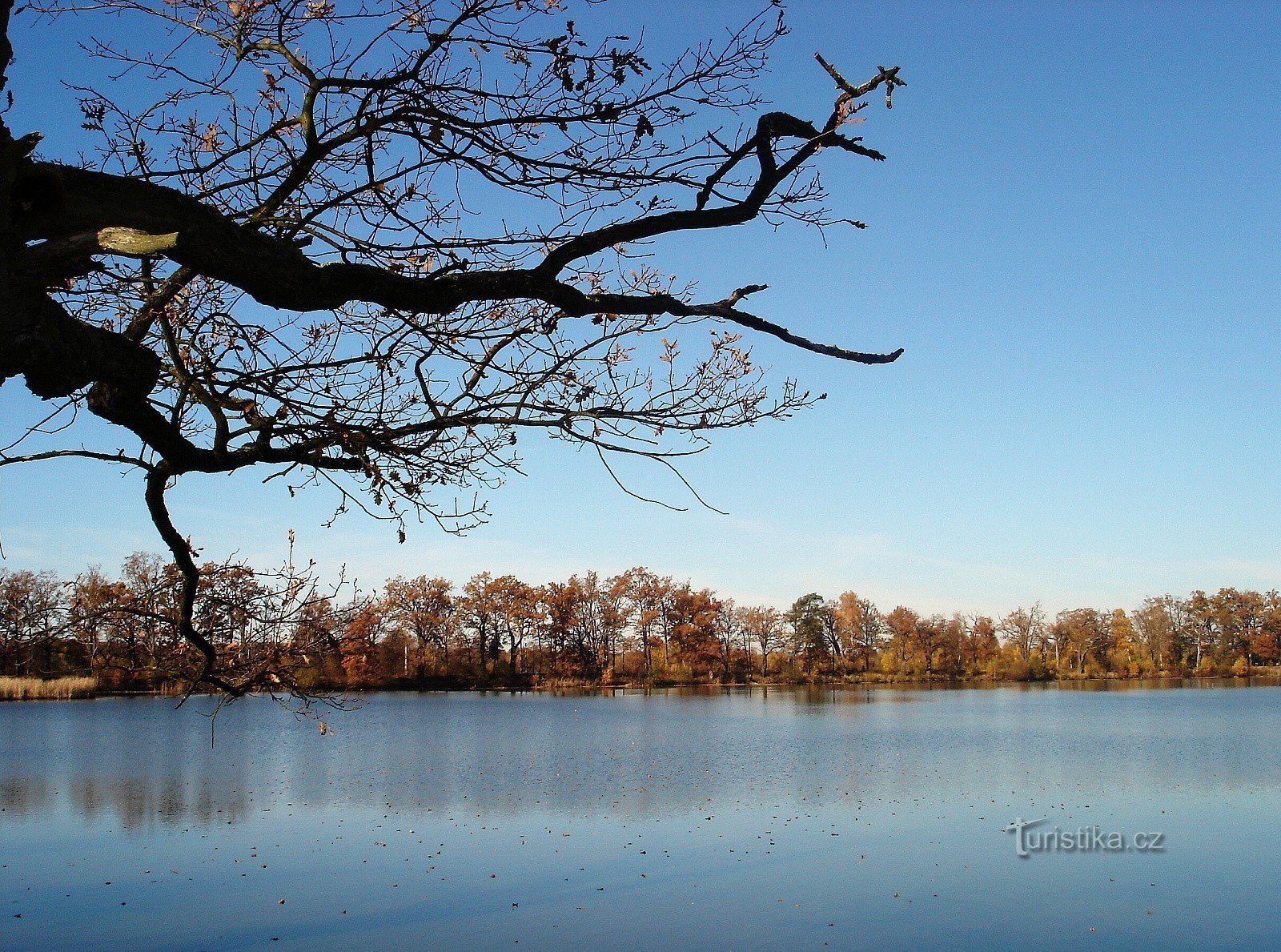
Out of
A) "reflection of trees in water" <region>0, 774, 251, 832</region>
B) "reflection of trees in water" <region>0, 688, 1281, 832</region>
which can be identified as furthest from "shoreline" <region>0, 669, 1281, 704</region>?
"reflection of trees in water" <region>0, 774, 251, 832</region>

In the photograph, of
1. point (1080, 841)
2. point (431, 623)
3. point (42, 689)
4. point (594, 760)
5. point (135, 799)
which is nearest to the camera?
point (1080, 841)

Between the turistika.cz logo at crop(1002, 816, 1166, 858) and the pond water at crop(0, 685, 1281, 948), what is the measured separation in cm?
7

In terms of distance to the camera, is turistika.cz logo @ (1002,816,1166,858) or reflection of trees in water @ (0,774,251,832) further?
reflection of trees in water @ (0,774,251,832)

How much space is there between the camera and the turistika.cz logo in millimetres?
12203

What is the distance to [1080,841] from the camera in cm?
1271

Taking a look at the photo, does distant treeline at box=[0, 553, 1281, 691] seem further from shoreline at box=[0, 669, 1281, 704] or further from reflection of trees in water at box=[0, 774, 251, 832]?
reflection of trees in water at box=[0, 774, 251, 832]

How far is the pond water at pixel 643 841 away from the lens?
9.31m

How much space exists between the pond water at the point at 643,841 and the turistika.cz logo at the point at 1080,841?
7cm

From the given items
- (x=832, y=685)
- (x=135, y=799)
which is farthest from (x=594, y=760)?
(x=832, y=685)

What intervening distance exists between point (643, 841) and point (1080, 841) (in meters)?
5.73

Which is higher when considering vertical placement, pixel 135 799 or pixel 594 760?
pixel 135 799

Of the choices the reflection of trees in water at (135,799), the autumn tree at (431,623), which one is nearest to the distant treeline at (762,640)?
the autumn tree at (431,623)

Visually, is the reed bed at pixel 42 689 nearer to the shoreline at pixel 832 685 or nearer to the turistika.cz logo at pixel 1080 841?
the shoreline at pixel 832 685

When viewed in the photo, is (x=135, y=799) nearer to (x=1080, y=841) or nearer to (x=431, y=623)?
(x=1080, y=841)
